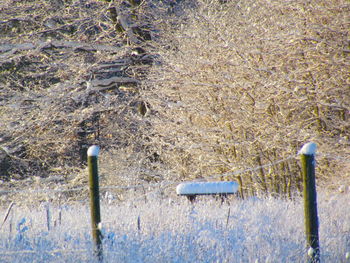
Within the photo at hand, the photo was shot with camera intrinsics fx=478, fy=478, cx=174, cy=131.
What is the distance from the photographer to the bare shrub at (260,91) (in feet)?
26.4

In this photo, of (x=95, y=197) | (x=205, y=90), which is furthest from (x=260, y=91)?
(x=95, y=197)

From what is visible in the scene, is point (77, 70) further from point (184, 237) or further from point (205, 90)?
point (184, 237)

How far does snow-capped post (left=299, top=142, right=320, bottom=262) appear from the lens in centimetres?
381

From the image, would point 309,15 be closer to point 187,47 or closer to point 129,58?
point 187,47

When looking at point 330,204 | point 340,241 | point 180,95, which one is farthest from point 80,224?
point 180,95

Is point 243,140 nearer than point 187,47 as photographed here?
Yes

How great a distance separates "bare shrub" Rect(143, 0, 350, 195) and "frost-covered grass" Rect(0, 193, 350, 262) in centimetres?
268

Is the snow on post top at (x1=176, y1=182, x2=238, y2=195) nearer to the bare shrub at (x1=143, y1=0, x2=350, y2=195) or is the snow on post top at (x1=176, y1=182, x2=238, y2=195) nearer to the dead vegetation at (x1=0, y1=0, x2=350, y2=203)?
the bare shrub at (x1=143, y1=0, x2=350, y2=195)

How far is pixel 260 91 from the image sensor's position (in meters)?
9.08

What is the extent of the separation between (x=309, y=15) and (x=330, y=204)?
361 centimetres

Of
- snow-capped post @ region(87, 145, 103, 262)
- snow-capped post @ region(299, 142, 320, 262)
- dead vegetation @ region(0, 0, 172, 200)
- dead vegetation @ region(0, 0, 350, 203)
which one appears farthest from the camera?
dead vegetation @ region(0, 0, 172, 200)

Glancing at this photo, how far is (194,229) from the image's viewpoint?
5.03 meters

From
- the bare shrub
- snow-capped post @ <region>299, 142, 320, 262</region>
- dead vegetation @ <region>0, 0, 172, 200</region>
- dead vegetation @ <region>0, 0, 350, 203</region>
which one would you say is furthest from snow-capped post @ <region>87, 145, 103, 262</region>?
dead vegetation @ <region>0, 0, 172, 200</region>

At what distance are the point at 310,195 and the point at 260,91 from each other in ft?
17.7
